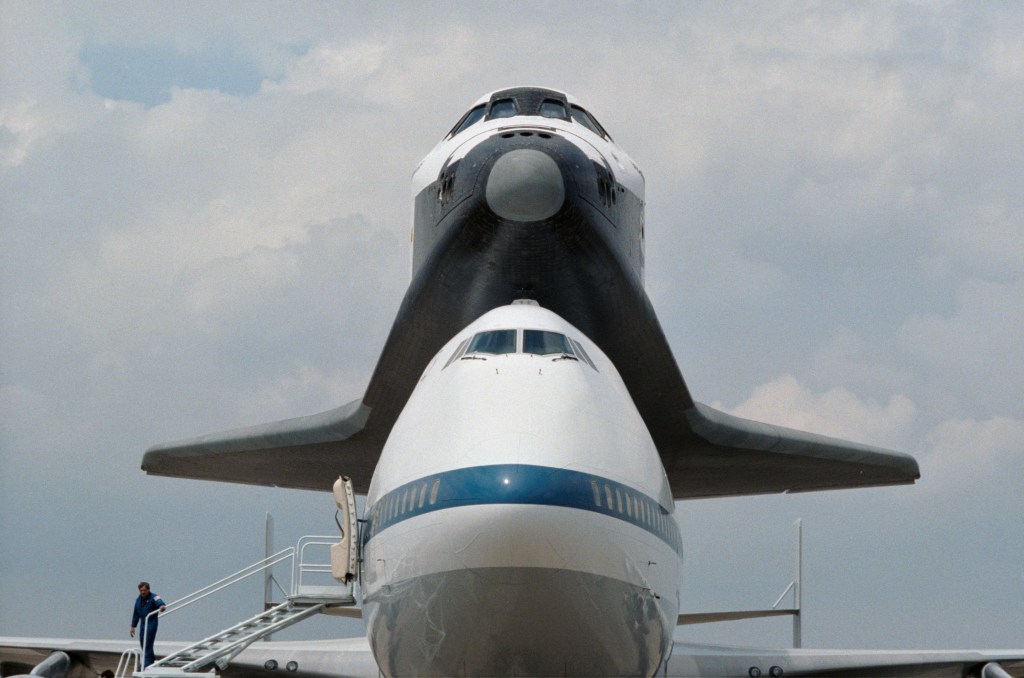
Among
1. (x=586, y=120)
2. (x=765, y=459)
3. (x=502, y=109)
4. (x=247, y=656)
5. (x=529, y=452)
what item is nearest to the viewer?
(x=529, y=452)

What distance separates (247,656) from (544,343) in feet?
31.4

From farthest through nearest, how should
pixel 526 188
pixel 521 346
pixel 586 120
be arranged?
pixel 586 120 → pixel 526 188 → pixel 521 346

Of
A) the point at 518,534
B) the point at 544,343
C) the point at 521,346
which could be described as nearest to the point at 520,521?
the point at 518,534

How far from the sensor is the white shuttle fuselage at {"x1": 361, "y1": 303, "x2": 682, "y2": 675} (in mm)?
10625

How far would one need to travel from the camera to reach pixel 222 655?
13375mm

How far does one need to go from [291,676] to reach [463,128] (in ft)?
30.5

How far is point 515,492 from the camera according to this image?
10.6 metres

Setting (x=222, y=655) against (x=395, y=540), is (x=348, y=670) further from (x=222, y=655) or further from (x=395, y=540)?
(x=395, y=540)

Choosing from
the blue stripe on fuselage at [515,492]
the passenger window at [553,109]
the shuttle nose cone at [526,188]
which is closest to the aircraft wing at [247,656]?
the shuttle nose cone at [526,188]

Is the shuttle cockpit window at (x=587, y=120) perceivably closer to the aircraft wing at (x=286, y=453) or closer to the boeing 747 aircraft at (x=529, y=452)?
the boeing 747 aircraft at (x=529, y=452)

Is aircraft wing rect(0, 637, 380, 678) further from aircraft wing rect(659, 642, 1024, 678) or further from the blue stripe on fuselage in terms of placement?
the blue stripe on fuselage

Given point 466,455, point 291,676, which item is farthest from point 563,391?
point 291,676

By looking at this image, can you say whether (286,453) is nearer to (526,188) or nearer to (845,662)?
(526,188)

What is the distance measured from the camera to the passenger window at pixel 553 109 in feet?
67.8
